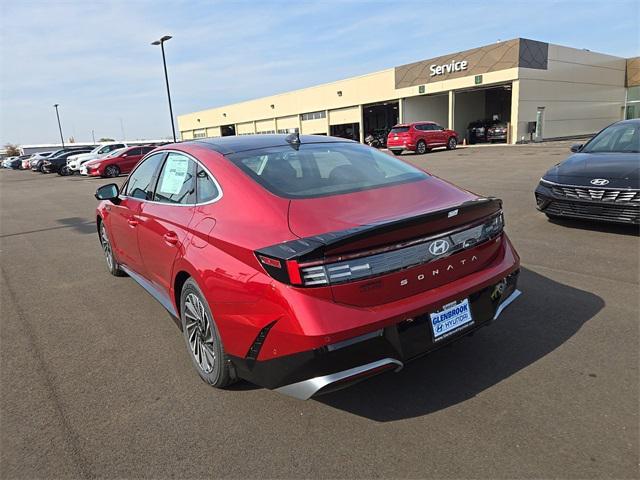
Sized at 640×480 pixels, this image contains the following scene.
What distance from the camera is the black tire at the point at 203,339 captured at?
111 inches

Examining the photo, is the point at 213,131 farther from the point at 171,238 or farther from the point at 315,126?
the point at 171,238

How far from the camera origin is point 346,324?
2.26 meters

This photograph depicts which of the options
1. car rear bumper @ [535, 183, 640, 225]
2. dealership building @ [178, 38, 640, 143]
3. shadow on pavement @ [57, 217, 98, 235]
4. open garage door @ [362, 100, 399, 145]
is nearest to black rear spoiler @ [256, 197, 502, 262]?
car rear bumper @ [535, 183, 640, 225]

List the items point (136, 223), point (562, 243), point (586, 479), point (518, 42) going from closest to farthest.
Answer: point (586, 479)
point (136, 223)
point (562, 243)
point (518, 42)

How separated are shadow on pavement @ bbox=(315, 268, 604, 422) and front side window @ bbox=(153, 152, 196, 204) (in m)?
1.71

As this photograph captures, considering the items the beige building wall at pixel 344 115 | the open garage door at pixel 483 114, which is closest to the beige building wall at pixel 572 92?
the open garage door at pixel 483 114

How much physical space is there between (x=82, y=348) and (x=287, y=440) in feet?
7.16

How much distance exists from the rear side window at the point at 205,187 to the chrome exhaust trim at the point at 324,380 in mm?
1328

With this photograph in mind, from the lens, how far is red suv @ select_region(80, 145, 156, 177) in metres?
23.9

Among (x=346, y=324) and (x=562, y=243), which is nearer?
(x=346, y=324)

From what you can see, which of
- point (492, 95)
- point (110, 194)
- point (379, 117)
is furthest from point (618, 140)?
point (379, 117)

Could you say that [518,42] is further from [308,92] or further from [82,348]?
[82,348]

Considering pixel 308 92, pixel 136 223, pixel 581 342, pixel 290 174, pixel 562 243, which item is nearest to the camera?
pixel 290 174

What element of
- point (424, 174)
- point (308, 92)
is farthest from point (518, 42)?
point (424, 174)
